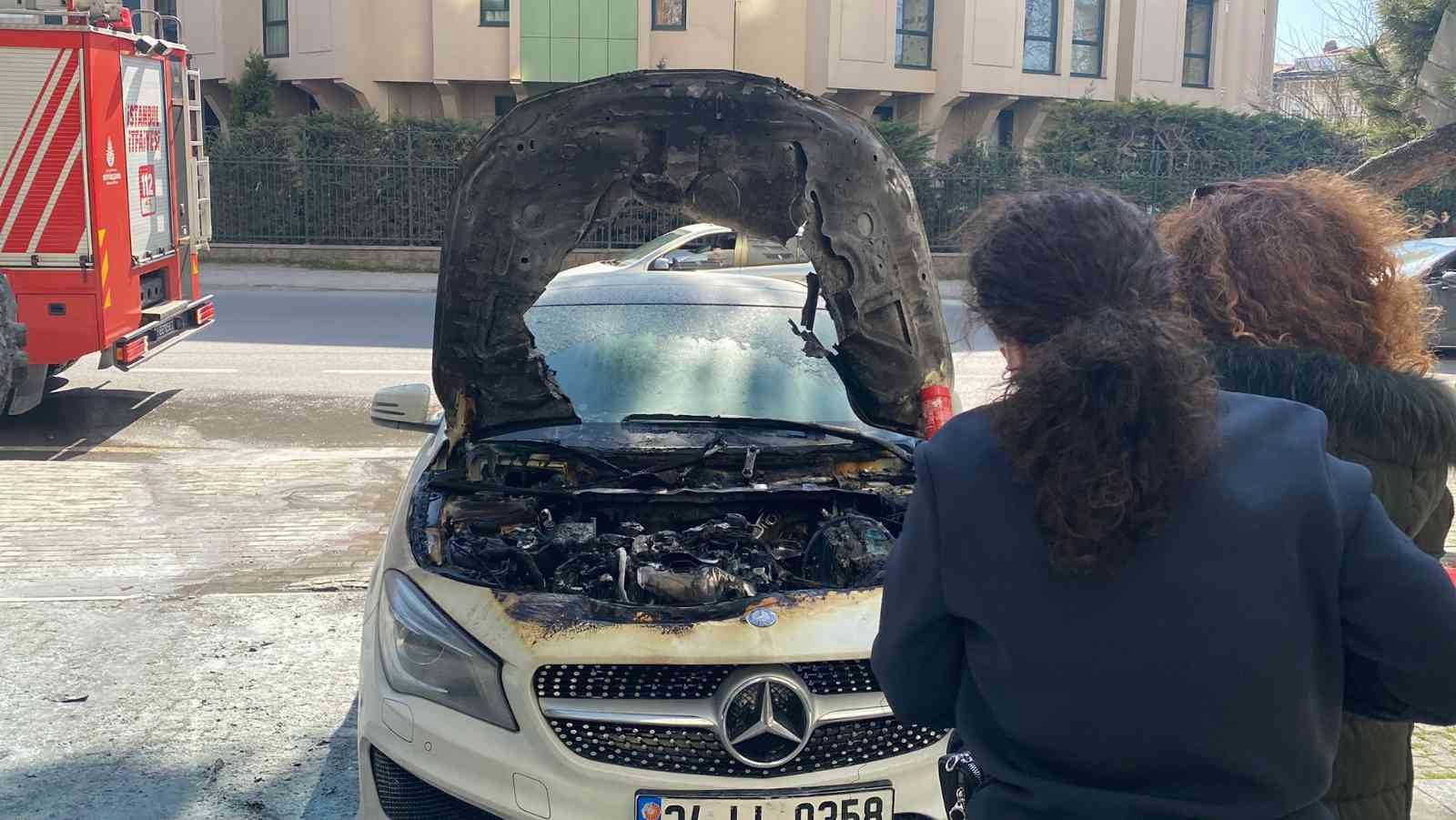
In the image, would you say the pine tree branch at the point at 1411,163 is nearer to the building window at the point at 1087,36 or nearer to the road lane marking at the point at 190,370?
the road lane marking at the point at 190,370

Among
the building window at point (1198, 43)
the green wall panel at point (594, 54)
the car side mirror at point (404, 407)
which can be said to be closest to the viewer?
the car side mirror at point (404, 407)

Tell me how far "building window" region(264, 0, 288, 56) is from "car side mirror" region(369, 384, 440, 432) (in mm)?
23973

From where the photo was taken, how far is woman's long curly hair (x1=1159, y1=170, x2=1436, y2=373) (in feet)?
7.54

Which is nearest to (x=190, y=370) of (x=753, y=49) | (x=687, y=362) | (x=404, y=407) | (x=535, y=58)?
(x=404, y=407)

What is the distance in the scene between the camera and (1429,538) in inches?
91.7

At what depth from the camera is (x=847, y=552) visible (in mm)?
4070

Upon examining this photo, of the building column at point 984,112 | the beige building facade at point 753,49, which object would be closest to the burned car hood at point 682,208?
the beige building facade at point 753,49

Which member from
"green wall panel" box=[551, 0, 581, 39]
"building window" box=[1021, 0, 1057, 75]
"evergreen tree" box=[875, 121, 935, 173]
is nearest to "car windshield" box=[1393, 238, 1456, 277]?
"evergreen tree" box=[875, 121, 935, 173]

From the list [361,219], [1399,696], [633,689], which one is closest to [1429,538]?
[1399,696]

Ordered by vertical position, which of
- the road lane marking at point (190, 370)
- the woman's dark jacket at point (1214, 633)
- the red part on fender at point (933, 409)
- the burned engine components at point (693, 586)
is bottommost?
the road lane marking at point (190, 370)

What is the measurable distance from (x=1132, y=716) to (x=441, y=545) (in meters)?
2.70

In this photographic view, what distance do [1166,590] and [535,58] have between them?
2480 centimetres

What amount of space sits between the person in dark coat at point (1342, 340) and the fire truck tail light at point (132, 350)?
9371 mm

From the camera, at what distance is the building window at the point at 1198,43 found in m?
31.1
